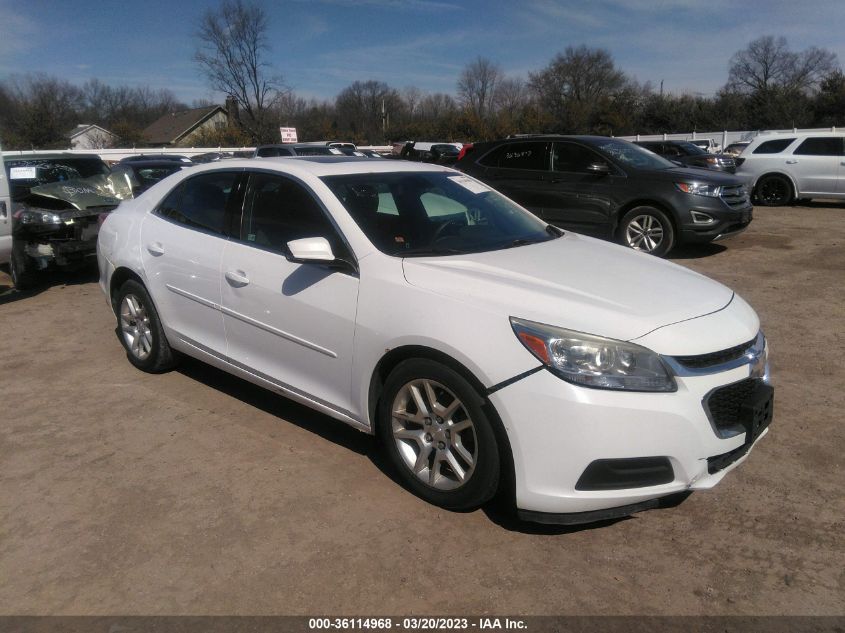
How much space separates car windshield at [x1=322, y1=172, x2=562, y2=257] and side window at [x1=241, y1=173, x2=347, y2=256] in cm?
16

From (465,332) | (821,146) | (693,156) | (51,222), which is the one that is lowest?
(465,332)

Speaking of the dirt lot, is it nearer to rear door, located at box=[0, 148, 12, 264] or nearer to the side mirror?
the side mirror

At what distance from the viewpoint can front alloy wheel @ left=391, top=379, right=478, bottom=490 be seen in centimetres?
293

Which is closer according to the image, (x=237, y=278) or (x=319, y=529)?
(x=319, y=529)

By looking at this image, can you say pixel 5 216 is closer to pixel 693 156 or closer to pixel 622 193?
pixel 622 193

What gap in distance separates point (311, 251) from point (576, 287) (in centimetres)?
130

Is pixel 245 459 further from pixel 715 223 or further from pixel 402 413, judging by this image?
pixel 715 223

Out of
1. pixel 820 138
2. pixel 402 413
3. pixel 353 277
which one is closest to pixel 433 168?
pixel 353 277

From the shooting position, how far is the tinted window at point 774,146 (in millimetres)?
14422

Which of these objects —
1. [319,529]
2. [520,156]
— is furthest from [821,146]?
[319,529]

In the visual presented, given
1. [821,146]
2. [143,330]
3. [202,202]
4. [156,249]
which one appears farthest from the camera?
[821,146]

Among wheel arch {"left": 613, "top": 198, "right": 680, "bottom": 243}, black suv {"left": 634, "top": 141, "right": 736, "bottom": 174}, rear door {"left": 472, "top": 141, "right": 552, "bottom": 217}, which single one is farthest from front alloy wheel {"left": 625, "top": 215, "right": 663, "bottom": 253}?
black suv {"left": 634, "top": 141, "right": 736, "bottom": 174}

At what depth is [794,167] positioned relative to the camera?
14281mm

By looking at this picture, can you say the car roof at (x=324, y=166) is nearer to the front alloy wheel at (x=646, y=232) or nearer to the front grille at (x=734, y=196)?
the front alloy wheel at (x=646, y=232)
